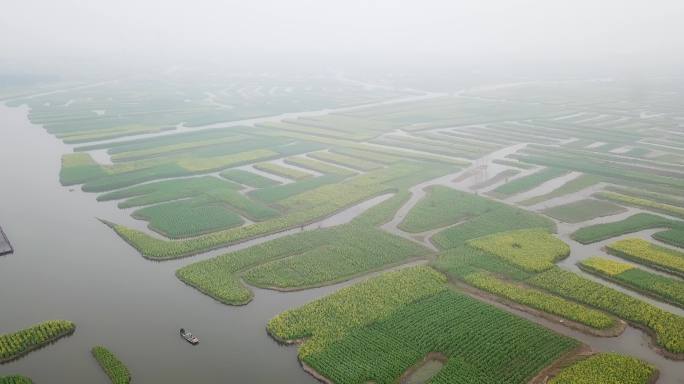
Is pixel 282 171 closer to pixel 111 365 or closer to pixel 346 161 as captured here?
pixel 346 161

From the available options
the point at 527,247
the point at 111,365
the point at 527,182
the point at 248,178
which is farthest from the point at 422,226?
the point at 111,365

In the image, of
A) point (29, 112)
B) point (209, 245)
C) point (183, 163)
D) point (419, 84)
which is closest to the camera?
point (209, 245)

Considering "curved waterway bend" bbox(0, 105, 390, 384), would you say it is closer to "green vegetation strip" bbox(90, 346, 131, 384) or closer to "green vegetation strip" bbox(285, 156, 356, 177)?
"green vegetation strip" bbox(90, 346, 131, 384)

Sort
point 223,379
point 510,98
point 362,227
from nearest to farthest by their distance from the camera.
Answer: point 223,379 < point 362,227 < point 510,98

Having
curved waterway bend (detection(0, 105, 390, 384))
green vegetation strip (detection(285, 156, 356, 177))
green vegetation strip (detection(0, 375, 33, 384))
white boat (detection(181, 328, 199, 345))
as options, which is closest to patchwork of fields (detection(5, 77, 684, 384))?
green vegetation strip (detection(285, 156, 356, 177))

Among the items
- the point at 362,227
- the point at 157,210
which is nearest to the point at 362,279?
the point at 362,227

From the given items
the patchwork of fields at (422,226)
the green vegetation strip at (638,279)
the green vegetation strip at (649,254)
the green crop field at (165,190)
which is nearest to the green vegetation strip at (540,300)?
the patchwork of fields at (422,226)

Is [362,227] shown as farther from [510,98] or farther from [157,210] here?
[510,98]
